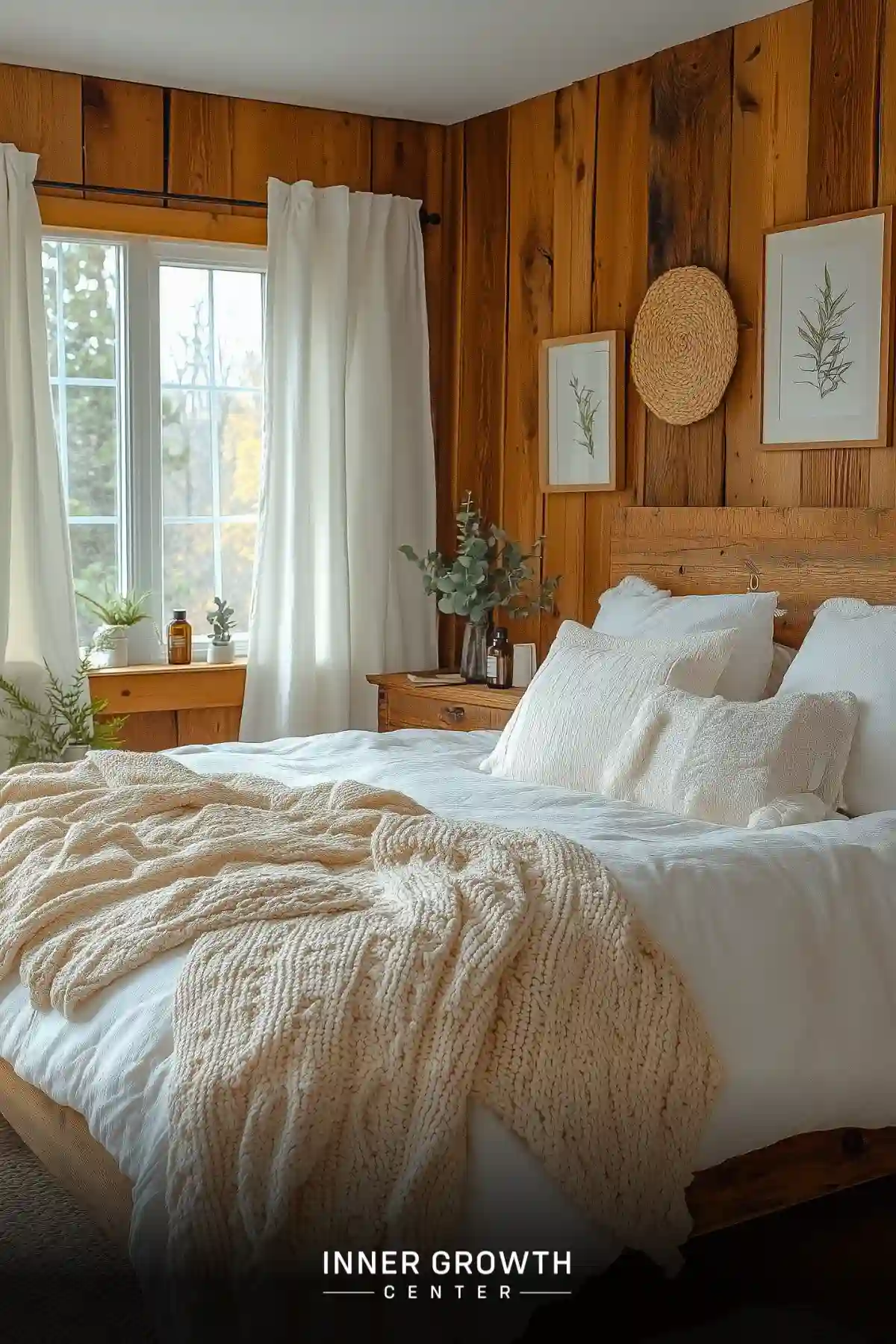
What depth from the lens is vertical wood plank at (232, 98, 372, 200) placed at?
15.5 feet

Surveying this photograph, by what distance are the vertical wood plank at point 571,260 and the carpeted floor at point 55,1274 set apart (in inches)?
100

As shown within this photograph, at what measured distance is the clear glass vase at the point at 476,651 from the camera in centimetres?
469

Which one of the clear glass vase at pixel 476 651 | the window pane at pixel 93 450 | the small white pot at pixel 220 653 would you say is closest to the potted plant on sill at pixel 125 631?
the small white pot at pixel 220 653

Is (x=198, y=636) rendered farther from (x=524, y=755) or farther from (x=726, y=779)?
(x=726, y=779)

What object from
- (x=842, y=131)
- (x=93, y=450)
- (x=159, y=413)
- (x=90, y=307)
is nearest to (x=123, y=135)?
(x=90, y=307)

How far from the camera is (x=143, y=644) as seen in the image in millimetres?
4773

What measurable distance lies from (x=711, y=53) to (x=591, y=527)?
4.50 feet

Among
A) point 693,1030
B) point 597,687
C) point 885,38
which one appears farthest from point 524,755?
point 885,38

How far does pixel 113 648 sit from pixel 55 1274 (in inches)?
98.6

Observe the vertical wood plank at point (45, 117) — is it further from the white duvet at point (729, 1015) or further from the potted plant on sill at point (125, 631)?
the white duvet at point (729, 1015)

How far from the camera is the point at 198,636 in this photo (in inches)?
194

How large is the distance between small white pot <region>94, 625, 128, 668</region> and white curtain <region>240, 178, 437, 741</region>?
0.41 m

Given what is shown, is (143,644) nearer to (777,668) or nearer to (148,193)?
(148,193)

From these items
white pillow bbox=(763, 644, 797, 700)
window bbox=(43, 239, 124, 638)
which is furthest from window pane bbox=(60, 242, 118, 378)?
white pillow bbox=(763, 644, 797, 700)
